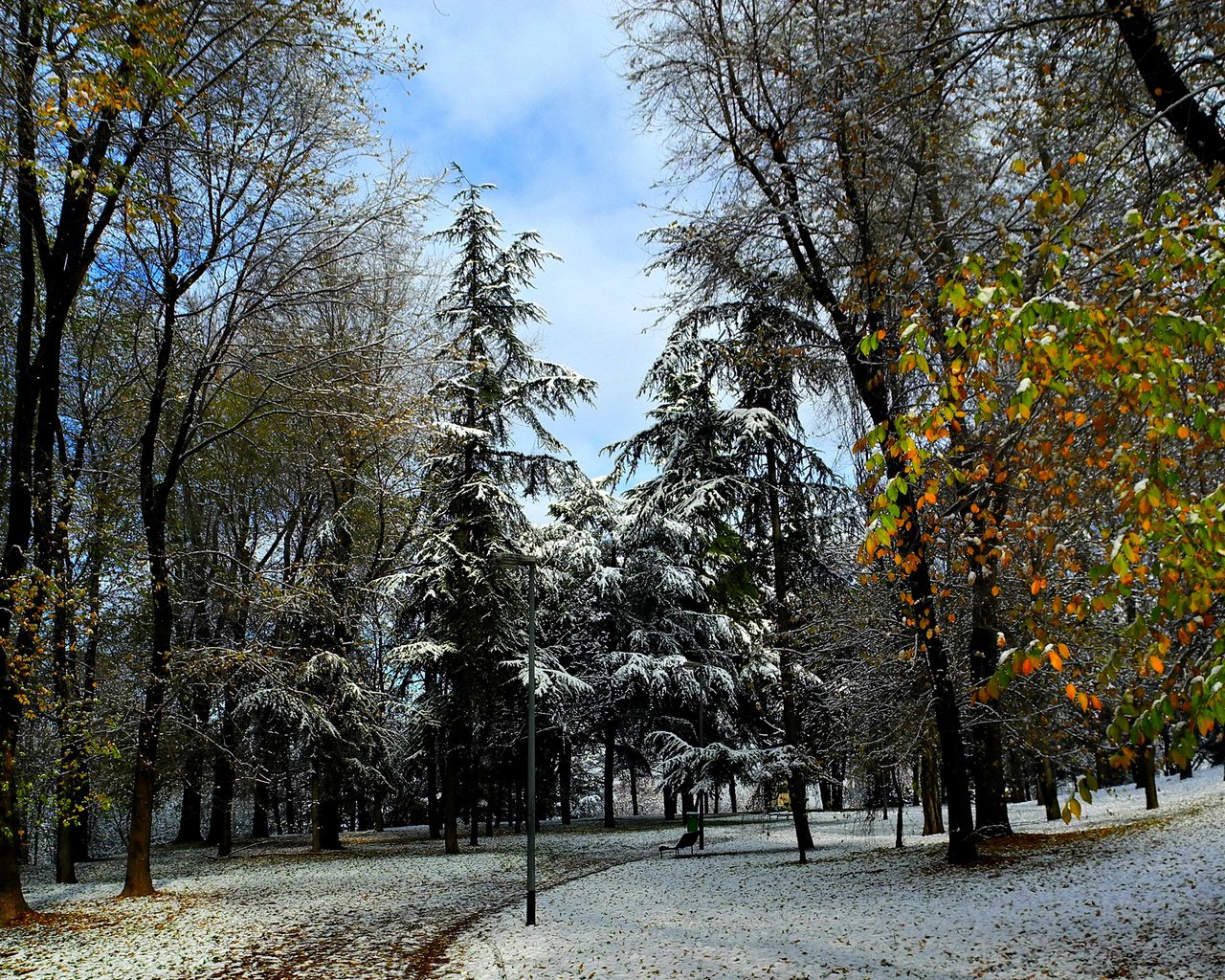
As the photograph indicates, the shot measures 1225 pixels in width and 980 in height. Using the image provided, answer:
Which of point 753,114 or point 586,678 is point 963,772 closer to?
point 753,114

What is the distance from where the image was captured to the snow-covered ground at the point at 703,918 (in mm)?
8094

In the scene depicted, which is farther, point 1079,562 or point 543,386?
point 543,386

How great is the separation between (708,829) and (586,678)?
652cm

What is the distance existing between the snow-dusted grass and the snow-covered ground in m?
0.04

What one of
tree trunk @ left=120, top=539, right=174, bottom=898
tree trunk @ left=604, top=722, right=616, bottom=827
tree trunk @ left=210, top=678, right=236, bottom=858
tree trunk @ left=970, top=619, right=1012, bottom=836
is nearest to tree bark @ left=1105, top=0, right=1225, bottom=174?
tree trunk @ left=970, top=619, right=1012, bottom=836

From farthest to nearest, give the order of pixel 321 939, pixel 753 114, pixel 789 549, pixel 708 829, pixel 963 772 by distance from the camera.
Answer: pixel 708 829
pixel 789 549
pixel 963 772
pixel 753 114
pixel 321 939

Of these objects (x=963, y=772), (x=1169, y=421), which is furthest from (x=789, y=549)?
(x=1169, y=421)

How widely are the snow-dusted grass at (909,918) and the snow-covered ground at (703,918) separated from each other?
4cm

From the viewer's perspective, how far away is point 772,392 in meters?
19.5

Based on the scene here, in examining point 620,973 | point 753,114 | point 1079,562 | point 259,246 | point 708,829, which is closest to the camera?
point 1079,562

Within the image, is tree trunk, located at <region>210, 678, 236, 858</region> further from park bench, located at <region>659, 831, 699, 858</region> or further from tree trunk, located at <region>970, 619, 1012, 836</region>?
tree trunk, located at <region>970, 619, 1012, 836</region>

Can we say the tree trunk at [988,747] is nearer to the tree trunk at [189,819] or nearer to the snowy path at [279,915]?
the snowy path at [279,915]

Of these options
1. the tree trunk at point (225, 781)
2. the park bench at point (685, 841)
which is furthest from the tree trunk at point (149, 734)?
the park bench at point (685, 841)

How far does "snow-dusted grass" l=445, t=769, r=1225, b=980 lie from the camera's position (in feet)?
25.4
